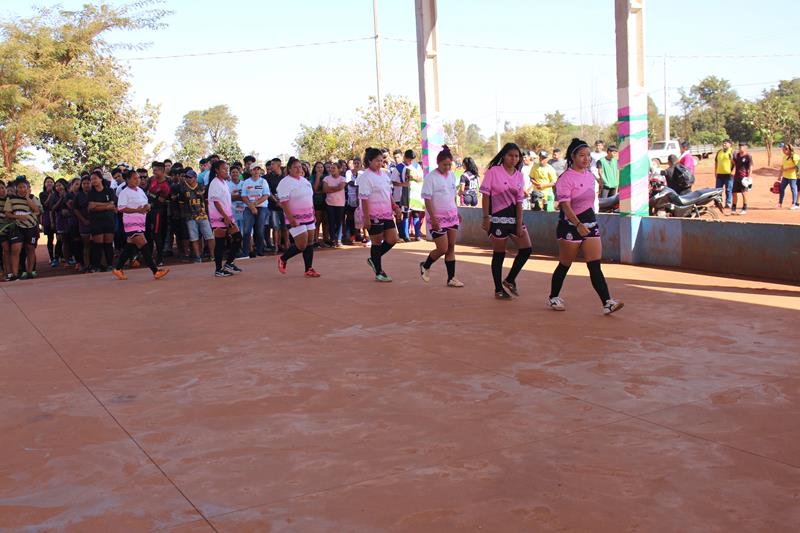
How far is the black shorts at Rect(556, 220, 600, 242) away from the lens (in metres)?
7.89

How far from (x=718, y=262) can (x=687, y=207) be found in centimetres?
377

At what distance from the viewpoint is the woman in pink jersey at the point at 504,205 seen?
8.99 m

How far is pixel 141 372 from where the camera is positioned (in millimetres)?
6363

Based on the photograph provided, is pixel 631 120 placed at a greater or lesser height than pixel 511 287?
greater

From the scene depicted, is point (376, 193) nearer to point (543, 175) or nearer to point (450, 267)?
point (450, 267)

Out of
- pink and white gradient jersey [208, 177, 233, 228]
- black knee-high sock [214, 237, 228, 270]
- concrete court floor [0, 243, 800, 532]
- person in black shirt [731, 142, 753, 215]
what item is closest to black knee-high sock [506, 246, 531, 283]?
concrete court floor [0, 243, 800, 532]

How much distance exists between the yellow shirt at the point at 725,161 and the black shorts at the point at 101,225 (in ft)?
43.9

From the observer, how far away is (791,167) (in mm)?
18391

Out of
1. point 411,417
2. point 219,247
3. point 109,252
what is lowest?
point 411,417

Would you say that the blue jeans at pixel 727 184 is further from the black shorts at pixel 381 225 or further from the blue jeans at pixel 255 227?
the black shorts at pixel 381 225

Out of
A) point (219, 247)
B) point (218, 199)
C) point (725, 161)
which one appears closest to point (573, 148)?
point (218, 199)

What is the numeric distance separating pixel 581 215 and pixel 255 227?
8.97m

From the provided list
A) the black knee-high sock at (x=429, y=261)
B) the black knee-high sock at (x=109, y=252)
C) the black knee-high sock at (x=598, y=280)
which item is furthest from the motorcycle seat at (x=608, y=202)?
the black knee-high sock at (x=109, y=252)

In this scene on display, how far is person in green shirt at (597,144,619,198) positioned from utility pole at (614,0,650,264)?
3645 millimetres
